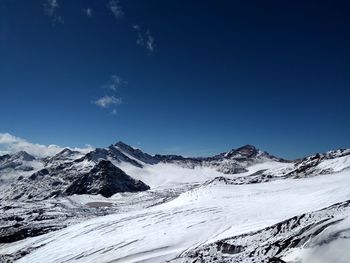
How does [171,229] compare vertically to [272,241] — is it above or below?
above

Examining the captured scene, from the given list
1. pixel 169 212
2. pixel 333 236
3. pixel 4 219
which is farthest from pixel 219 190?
pixel 4 219

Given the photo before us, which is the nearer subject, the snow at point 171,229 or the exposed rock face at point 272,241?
the exposed rock face at point 272,241

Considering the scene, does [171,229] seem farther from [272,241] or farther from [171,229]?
[272,241]

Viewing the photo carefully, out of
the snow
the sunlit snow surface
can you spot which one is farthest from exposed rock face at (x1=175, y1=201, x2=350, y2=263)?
the snow

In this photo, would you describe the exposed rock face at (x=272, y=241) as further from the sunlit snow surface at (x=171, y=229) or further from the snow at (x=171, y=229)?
the snow at (x=171, y=229)

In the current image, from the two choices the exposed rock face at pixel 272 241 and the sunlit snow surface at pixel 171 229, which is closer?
the exposed rock face at pixel 272 241

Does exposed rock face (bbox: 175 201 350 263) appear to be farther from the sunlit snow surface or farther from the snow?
the snow

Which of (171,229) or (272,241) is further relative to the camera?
(171,229)

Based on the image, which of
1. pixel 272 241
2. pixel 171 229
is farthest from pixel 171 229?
pixel 272 241

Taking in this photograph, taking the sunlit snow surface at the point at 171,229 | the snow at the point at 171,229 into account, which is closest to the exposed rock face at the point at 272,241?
the sunlit snow surface at the point at 171,229

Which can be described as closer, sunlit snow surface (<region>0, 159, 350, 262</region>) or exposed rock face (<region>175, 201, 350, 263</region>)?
exposed rock face (<region>175, 201, 350, 263</region>)

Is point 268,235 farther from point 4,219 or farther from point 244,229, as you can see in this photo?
point 4,219
